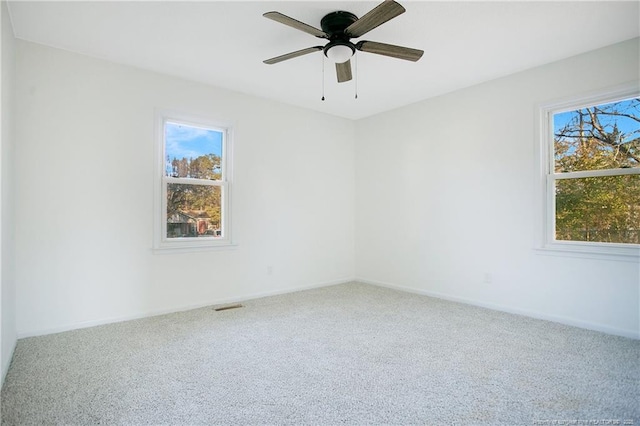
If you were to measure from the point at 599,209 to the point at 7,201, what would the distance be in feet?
16.1

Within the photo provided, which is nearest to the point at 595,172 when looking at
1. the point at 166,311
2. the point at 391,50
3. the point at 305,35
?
the point at 391,50

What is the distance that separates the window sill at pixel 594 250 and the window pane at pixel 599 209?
81mm

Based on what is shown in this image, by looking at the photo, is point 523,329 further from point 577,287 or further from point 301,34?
point 301,34

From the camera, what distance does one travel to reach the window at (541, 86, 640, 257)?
3037mm

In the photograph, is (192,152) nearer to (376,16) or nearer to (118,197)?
(118,197)

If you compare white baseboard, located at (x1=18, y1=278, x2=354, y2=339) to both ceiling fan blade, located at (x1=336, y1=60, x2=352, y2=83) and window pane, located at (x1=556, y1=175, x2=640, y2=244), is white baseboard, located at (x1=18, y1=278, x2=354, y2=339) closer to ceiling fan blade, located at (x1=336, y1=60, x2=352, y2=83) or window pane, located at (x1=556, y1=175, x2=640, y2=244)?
ceiling fan blade, located at (x1=336, y1=60, x2=352, y2=83)

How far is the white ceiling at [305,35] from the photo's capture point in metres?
2.48

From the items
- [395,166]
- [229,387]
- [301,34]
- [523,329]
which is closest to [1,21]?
[301,34]

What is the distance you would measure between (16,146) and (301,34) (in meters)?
2.55

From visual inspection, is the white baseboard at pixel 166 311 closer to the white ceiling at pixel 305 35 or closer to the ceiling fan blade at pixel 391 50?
the white ceiling at pixel 305 35

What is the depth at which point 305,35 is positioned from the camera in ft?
9.38

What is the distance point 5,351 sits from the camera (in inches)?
88.7

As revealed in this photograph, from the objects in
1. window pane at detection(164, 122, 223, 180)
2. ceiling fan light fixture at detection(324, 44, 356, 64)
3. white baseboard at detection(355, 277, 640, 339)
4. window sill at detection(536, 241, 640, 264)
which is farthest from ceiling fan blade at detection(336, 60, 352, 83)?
white baseboard at detection(355, 277, 640, 339)

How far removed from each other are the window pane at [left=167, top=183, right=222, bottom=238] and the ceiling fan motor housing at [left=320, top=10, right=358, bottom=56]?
222cm
